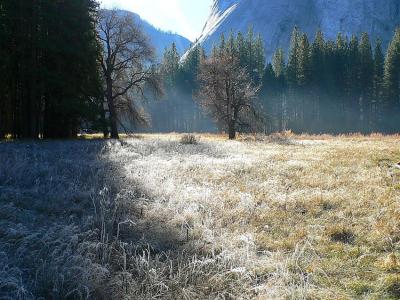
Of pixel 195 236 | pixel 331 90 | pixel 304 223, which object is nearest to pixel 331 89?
pixel 331 90

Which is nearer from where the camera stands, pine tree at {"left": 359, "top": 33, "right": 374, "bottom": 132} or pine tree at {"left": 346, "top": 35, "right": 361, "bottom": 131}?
→ pine tree at {"left": 359, "top": 33, "right": 374, "bottom": 132}

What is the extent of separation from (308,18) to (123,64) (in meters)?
147

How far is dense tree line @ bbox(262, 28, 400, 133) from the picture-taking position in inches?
2977

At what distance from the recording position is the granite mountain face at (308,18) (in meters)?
152

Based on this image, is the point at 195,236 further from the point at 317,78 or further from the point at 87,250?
Result: the point at 317,78

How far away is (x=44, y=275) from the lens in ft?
12.8

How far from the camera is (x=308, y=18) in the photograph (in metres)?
164

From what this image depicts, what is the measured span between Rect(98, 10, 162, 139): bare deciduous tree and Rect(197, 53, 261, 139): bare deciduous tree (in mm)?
6212

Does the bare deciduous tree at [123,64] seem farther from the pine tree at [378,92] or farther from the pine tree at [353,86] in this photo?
the pine tree at [378,92]

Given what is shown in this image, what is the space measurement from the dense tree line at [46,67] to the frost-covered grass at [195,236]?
17860 mm

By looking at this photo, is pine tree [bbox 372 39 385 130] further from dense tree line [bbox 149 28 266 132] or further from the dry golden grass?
the dry golden grass

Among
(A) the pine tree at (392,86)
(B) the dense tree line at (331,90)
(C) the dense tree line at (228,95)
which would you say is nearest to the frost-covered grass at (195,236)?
(C) the dense tree line at (228,95)

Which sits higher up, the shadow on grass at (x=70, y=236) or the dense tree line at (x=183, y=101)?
the dense tree line at (x=183, y=101)

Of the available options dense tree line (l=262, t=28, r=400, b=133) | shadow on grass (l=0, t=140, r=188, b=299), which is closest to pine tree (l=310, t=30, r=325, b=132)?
dense tree line (l=262, t=28, r=400, b=133)
